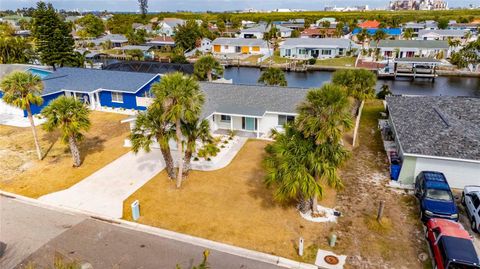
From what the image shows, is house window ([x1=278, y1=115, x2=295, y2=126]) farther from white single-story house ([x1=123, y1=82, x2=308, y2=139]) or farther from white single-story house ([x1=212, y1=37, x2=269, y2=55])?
white single-story house ([x1=212, y1=37, x2=269, y2=55])

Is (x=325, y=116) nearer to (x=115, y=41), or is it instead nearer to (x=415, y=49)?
(x=415, y=49)

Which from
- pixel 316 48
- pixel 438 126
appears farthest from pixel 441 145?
pixel 316 48

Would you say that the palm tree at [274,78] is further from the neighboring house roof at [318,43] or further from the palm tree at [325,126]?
the neighboring house roof at [318,43]

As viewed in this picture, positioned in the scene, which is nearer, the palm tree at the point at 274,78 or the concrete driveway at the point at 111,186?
the concrete driveway at the point at 111,186

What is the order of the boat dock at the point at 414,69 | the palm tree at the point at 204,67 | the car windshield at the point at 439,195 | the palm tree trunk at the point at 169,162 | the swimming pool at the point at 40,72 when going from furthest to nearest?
the boat dock at the point at 414,69, the palm tree at the point at 204,67, the swimming pool at the point at 40,72, the palm tree trunk at the point at 169,162, the car windshield at the point at 439,195

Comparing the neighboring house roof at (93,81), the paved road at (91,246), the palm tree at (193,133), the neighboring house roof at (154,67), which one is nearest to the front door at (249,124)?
the palm tree at (193,133)

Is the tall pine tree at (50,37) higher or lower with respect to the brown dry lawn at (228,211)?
higher

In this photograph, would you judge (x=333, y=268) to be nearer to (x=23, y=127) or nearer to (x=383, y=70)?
(x=23, y=127)
